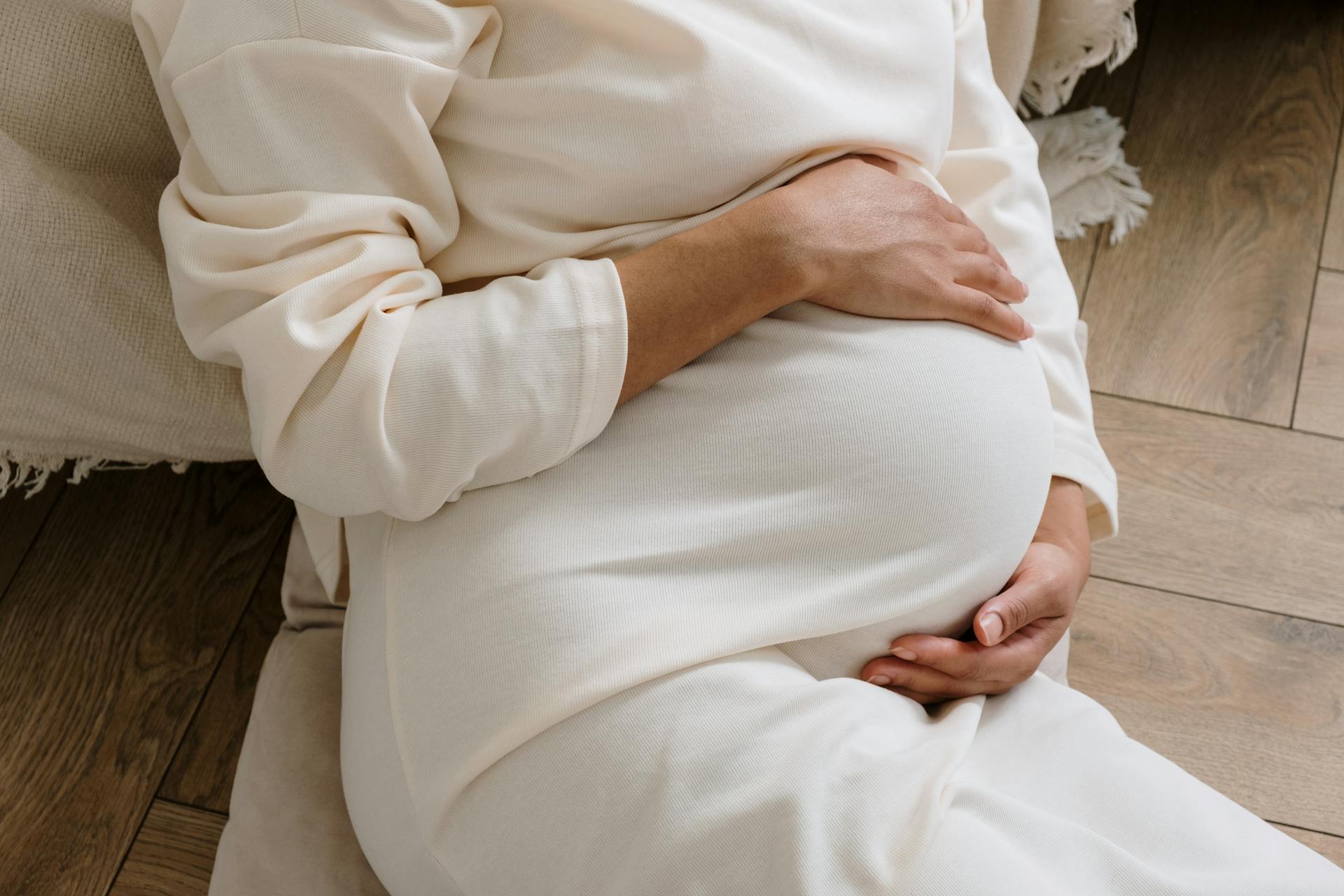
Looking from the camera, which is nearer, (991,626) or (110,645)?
(991,626)

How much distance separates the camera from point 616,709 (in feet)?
2.14

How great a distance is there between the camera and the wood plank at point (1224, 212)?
1.28 m

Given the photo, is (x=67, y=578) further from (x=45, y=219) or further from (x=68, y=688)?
(x=45, y=219)

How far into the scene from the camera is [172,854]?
1.01 metres

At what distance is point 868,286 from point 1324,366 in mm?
822

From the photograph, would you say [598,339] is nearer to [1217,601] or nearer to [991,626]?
[991,626]

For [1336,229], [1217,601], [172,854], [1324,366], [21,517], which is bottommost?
[172,854]

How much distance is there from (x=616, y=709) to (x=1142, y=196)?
1.08 meters

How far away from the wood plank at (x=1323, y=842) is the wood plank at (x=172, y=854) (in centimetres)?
102

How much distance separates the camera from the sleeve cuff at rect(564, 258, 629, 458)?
0.67 metres

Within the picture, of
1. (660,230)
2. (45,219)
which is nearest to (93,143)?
(45,219)

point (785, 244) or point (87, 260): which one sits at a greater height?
point (785, 244)

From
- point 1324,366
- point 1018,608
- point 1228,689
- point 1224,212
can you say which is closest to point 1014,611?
point 1018,608

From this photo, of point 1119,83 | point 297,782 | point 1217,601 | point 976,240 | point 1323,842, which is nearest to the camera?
point 976,240
